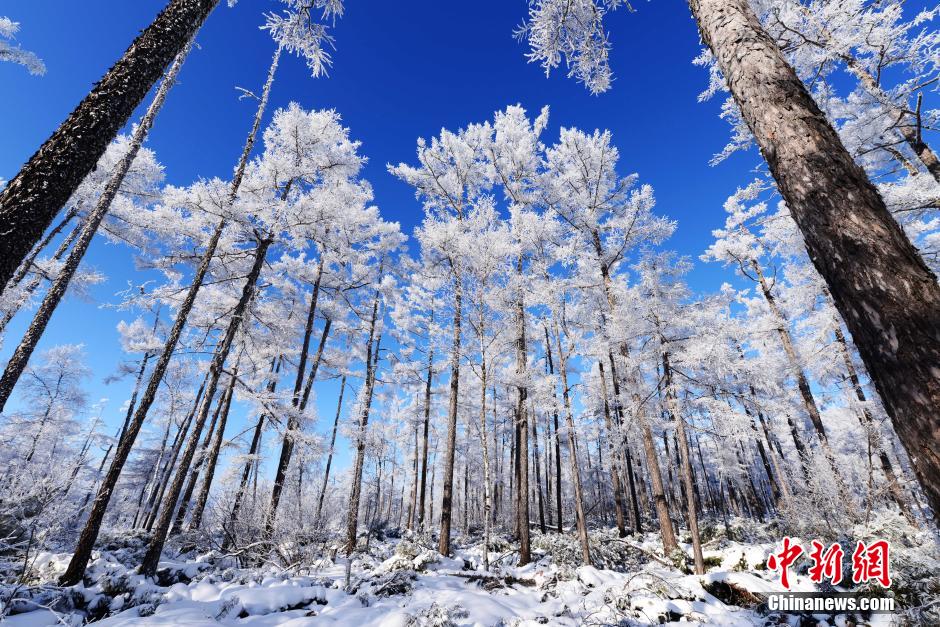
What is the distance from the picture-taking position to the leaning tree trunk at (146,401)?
682 cm

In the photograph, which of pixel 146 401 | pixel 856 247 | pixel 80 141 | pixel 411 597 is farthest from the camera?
pixel 146 401

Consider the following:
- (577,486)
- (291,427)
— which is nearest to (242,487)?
(291,427)

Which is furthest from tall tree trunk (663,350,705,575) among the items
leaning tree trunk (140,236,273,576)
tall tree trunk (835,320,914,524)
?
leaning tree trunk (140,236,273,576)

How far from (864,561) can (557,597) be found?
4629mm

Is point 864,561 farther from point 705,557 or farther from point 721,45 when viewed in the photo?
point 721,45

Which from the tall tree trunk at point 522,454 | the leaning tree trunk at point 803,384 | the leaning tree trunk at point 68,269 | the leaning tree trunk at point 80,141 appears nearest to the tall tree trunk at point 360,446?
the tall tree trunk at point 522,454

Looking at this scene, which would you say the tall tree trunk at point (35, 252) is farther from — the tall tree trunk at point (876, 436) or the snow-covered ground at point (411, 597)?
the tall tree trunk at point (876, 436)

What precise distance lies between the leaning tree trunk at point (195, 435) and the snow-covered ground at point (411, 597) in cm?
44

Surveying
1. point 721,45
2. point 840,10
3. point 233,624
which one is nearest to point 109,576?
point 233,624

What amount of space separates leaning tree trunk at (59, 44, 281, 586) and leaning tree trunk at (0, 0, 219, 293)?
243 inches

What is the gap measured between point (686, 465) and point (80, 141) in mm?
11213

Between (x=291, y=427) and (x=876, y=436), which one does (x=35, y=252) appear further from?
(x=876, y=436)

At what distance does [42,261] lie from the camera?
1205 cm

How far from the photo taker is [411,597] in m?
6.16
